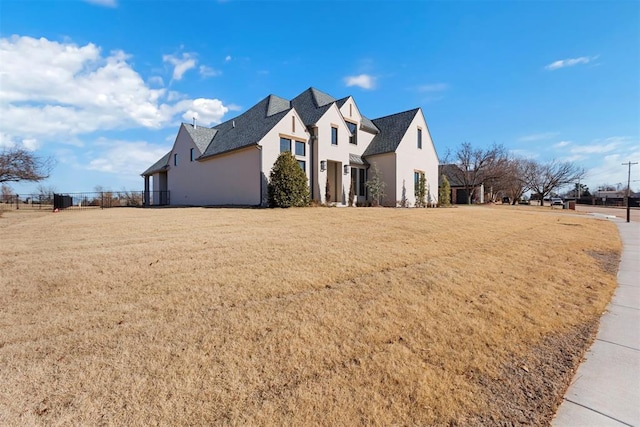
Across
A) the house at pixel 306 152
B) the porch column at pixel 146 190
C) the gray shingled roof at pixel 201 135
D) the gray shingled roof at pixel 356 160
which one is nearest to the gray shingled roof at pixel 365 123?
the house at pixel 306 152

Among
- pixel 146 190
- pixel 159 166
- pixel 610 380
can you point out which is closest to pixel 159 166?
pixel 159 166

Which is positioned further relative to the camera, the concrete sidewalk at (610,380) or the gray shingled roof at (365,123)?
the gray shingled roof at (365,123)

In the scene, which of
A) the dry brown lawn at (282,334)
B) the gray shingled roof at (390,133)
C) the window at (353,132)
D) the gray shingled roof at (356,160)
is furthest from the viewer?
the window at (353,132)

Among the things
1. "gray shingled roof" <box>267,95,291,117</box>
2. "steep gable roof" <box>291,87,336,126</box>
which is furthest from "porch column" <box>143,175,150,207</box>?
"steep gable roof" <box>291,87,336,126</box>

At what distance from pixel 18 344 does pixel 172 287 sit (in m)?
1.68

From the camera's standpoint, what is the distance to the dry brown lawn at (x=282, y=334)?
7.83 ft

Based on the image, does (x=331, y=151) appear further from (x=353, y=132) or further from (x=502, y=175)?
(x=502, y=175)

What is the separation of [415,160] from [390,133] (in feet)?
9.82

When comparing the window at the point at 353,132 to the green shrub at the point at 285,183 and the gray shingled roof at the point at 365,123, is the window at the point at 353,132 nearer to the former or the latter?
the gray shingled roof at the point at 365,123

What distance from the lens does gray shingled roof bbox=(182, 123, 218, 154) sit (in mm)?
22987

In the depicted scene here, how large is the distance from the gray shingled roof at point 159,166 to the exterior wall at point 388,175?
777 inches

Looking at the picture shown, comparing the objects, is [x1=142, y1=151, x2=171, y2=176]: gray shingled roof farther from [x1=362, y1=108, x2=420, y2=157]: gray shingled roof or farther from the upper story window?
[x1=362, y1=108, x2=420, y2=157]: gray shingled roof

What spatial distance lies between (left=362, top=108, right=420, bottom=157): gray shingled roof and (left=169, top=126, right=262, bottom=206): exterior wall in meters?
9.76

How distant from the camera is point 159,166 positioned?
29281mm
